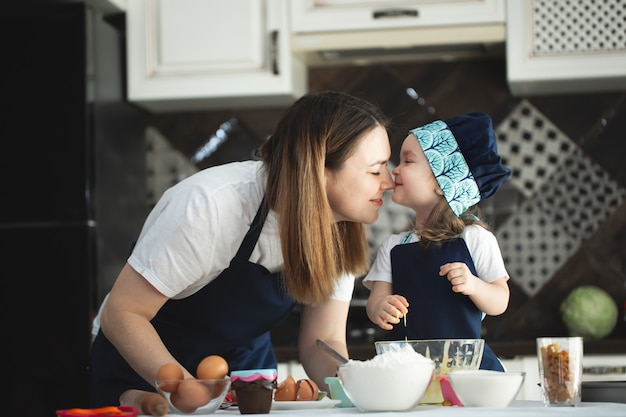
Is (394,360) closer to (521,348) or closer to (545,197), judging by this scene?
(521,348)

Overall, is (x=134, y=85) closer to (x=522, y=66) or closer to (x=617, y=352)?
(x=522, y=66)

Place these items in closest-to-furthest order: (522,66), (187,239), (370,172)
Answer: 1. (187,239)
2. (370,172)
3. (522,66)

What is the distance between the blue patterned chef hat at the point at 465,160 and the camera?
203cm

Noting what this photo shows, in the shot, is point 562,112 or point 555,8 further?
point 562,112

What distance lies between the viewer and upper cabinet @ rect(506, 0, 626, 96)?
3.07 metres

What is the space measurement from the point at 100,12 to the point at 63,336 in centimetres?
112

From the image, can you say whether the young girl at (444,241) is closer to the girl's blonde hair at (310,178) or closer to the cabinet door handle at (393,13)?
the girl's blonde hair at (310,178)

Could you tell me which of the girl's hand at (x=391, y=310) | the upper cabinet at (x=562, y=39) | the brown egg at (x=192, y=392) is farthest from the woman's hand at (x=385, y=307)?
the upper cabinet at (x=562, y=39)

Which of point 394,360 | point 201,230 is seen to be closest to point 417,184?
point 201,230

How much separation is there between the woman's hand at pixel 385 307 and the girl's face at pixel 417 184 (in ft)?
0.64

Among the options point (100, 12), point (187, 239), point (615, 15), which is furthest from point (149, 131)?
point (187, 239)

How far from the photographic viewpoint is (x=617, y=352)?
9.50 ft

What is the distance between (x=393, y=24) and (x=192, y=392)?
6.83 feet

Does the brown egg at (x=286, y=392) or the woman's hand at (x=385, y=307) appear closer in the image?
the brown egg at (x=286, y=392)
